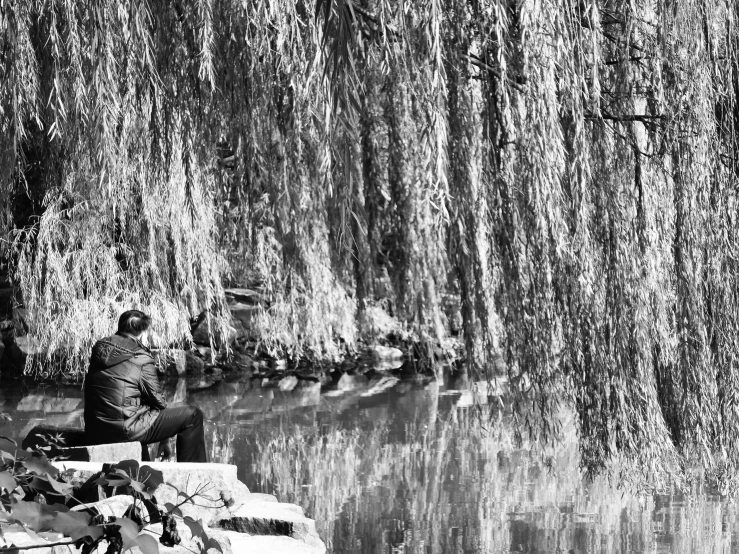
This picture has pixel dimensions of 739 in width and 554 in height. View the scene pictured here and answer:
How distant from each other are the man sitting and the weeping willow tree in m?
0.97

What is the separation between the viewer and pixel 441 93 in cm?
272

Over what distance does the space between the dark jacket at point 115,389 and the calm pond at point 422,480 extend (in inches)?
27.4

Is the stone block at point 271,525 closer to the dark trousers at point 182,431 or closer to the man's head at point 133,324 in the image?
the dark trousers at point 182,431

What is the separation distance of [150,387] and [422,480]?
3.53 metres

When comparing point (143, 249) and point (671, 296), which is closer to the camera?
point (671, 296)

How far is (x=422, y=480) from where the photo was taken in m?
7.60

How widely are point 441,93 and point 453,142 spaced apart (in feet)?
1.44

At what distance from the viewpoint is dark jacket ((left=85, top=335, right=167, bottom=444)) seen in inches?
173

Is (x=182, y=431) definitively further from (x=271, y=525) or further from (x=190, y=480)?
(x=190, y=480)

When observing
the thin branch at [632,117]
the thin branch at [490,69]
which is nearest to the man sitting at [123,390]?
the thin branch at [490,69]

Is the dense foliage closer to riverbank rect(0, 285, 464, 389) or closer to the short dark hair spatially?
Result: the short dark hair

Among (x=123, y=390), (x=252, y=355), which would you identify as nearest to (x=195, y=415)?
(x=123, y=390)

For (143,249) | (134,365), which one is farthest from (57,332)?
(134,365)

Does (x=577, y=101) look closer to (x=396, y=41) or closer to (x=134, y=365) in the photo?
(x=396, y=41)
